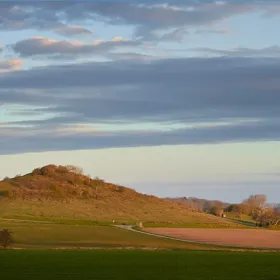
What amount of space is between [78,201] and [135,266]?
98.6 meters

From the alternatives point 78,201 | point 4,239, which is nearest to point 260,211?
point 78,201

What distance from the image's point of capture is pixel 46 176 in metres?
160

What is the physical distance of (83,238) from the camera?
86.9 metres

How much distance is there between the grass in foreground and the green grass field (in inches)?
895

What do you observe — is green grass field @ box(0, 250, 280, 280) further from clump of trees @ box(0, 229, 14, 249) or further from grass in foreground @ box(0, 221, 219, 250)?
grass in foreground @ box(0, 221, 219, 250)

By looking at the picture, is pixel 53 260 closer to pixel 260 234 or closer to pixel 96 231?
pixel 96 231

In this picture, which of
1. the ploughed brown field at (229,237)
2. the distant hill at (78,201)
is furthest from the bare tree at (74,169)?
the ploughed brown field at (229,237)

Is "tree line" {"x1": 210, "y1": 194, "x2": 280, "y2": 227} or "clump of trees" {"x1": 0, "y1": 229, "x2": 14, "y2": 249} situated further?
"tree line" {"x1": 210, "y1": 194, "x2": 280, "y2": 227}

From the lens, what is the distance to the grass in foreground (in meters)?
78.6

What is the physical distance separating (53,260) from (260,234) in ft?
190

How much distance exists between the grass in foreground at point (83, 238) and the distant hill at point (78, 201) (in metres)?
25.6

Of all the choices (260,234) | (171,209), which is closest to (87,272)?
(260,234)

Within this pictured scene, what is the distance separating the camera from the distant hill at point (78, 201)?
5064 inches

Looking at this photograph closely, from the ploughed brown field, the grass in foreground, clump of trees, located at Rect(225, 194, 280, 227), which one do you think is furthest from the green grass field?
clump of trees, located at Rect(225, 194, 280, 227)
